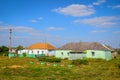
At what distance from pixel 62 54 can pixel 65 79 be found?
99.9 feet

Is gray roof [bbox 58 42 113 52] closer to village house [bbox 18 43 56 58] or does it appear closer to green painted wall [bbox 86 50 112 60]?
green painted wall [bbox 86 50 112 60]

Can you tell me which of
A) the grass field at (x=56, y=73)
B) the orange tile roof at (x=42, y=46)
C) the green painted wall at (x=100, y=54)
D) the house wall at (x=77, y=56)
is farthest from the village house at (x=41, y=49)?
the grass field at (x=56, y=73)

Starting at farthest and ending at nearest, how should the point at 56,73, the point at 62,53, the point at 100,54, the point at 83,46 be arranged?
the point at 62,53 < the point at 83,46 < the point at 100,54 < the point at 56,73

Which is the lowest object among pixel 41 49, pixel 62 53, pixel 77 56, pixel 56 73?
pixel 56 73

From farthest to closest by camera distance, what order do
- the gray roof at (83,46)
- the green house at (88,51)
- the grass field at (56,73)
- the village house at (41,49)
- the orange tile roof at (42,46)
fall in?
1. the orange tile roof at (42,46)
2. the village house at (41,49)
3. the gray roof at (83,46)
4. the green house at (88,51)
5. the grass field at (56,73)

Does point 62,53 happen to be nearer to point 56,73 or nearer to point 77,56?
point 77,56

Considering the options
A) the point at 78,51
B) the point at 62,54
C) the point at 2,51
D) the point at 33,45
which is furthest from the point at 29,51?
the point at 78,51

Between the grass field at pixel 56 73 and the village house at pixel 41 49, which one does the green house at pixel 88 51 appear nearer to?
the grass field at pixel 56 73

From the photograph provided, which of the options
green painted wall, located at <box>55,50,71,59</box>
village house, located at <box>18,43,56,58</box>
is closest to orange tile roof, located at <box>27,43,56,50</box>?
village house, located at <box>18,43,56,58</box>

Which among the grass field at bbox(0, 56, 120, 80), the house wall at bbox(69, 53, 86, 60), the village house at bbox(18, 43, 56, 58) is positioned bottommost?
the grass field at bbox(0, 56, 120, 80)

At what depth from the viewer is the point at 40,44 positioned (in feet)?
228

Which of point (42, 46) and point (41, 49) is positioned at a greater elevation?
point (42, 46)

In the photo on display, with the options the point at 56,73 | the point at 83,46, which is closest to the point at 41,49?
the point at 83,46

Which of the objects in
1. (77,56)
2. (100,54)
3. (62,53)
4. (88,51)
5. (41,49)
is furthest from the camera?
(41,49)
